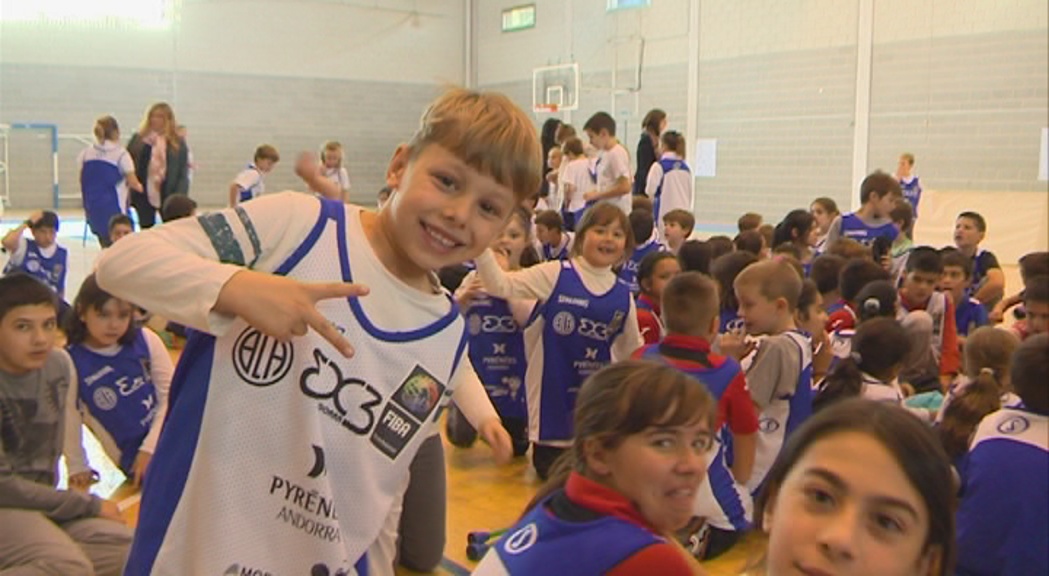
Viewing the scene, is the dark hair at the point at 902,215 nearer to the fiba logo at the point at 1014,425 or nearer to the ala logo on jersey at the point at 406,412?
the fiba logo at the point at 1014,425

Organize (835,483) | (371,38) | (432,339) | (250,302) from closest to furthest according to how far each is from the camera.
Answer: (835,483), (250,302), (432,339), (371,38)

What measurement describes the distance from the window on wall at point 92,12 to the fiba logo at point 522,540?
63.0ft

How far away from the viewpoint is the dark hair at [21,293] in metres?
3.26

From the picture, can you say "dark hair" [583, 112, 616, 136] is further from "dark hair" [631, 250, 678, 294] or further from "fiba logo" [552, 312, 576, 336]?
"fiba logo" [552, 312, 576, 336]

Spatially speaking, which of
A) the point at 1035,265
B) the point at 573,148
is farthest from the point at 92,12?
the point at 1035,265

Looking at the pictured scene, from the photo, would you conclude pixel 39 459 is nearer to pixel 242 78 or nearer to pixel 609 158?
pixel 609 158

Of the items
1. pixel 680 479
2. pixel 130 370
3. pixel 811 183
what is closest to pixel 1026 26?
pixel 811 183

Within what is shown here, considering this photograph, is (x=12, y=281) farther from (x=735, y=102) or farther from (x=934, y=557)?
(x=735, y=102)

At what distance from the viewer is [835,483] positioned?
4.45ft

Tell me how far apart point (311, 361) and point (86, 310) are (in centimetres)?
297

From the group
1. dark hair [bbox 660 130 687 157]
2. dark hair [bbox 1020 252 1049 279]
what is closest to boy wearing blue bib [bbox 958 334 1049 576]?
dark hair [bbox 1020 252 1049 279]

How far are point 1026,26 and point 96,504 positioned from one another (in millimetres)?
12487

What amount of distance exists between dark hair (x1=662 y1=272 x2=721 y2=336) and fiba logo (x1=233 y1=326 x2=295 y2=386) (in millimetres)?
2169

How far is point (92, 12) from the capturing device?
60.7 ft
